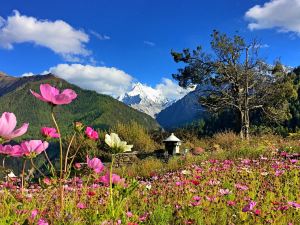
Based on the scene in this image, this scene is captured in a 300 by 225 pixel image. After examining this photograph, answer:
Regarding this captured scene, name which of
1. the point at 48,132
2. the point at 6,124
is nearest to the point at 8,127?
the point at 6,124

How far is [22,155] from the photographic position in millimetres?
2453

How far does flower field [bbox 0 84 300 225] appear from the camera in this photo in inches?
94.5

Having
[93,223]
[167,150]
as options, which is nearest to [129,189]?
[93,223]

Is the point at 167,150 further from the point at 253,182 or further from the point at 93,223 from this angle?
the point at 93,223

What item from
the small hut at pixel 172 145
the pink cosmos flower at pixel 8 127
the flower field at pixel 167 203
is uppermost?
the small hut at pixel 172 145

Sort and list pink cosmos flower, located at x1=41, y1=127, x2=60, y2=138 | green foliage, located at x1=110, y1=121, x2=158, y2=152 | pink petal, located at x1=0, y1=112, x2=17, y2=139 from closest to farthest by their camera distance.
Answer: pink petal, located at x1=0, y1=112, x2=17, y2=139 → pink cosmos flower, located at x1=41, y1=127, x2=60, y2=138 → green foliage, located at x1=110, y1=121, x2=158, y2=152

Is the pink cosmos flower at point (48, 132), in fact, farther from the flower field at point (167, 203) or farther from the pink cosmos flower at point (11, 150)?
the flower field at point (167, 203)

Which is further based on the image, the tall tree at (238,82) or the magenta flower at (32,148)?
the tall tree at (238,82)

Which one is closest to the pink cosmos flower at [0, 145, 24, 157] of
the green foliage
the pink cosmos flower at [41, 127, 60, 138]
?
the pink cosmos flower at [41, 127, 60, 138]

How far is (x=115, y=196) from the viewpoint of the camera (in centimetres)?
322

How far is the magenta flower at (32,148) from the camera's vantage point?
8.00ft

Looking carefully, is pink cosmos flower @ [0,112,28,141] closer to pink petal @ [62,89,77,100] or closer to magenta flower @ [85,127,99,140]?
pink petal @ [62,89,77,100]

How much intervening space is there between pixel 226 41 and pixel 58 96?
3032 centimetres

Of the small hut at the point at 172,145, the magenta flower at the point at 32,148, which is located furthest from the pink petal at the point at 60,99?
the small hut at the point at 172,145
